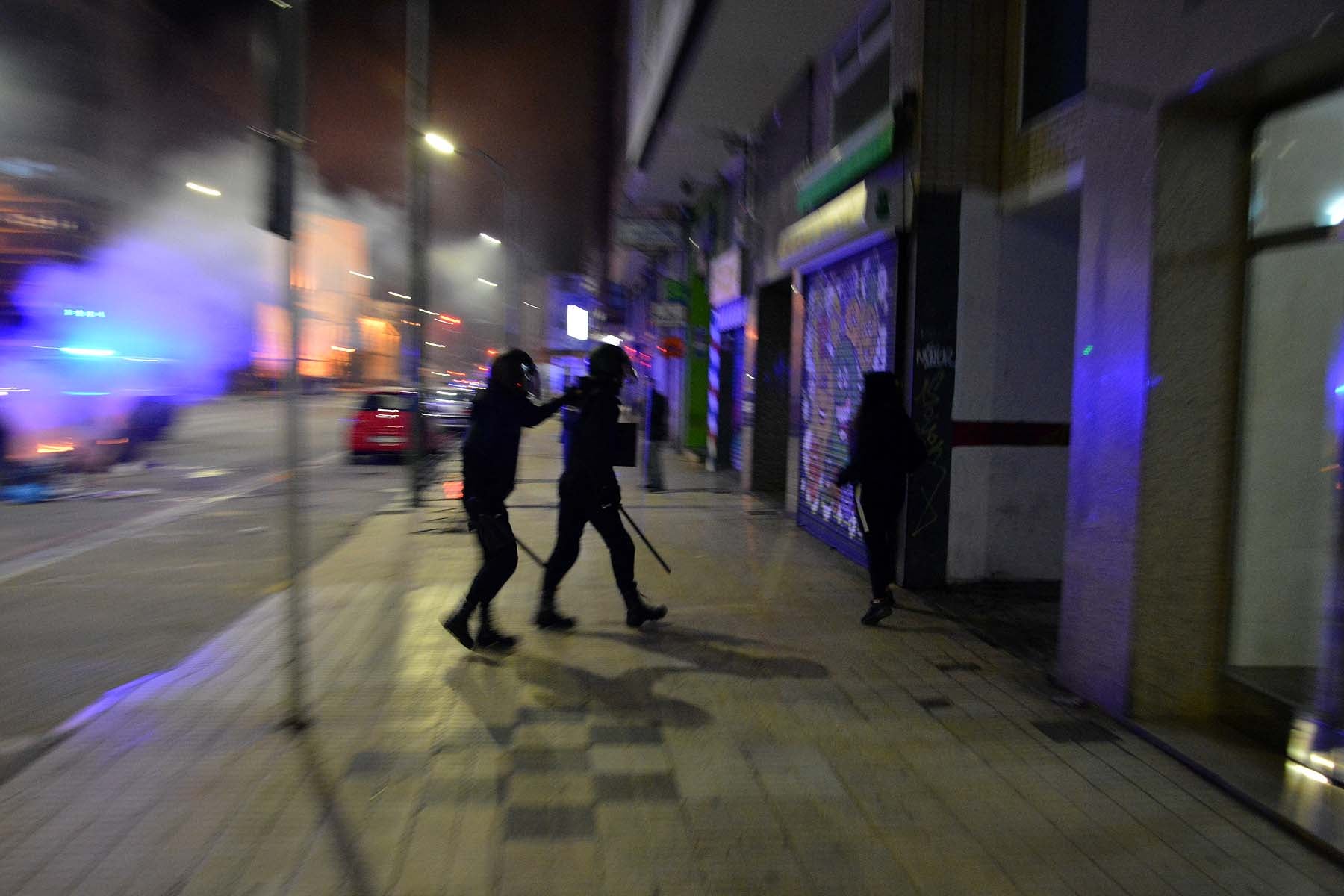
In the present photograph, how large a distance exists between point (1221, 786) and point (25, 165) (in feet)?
64.8

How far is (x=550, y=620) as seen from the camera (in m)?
6.10

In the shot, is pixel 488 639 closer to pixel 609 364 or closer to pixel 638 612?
pixel 638 612

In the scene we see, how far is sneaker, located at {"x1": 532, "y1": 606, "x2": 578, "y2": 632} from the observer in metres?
6.09

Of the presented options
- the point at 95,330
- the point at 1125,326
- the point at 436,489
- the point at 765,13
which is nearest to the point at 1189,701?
the point at 1125,326

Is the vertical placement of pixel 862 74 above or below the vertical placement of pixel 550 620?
above

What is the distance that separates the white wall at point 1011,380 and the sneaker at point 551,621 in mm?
3306

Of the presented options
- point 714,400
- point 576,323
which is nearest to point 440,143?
point 714,400

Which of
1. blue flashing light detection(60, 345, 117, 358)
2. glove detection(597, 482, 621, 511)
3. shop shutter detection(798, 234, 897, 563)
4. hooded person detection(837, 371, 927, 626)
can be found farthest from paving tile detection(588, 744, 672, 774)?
blue flashing light detection(60, 345, 117, 358)

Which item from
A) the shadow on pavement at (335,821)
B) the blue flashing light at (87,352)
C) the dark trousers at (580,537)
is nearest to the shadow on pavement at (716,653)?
the dark trousers at (580,537)

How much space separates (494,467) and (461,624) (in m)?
0.96

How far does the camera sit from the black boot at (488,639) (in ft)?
18.6

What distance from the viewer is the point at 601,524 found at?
5918mm

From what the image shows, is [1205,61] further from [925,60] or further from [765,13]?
[765,13]

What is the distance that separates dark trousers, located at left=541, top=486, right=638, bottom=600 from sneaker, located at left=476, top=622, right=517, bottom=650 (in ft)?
1.55
